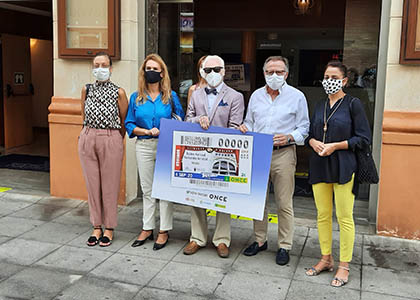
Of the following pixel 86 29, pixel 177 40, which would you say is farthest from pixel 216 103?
pixel 177 40

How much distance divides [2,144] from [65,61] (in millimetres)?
4964

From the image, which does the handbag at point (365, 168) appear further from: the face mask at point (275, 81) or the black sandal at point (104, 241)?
the black sandal at point (104, 241)

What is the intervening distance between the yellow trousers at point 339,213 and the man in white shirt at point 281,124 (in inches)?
14.3

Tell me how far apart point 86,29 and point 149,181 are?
265cm

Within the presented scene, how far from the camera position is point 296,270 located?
4508mm

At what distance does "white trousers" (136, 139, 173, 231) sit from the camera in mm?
4992

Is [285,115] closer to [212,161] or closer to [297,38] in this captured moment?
[212,161]

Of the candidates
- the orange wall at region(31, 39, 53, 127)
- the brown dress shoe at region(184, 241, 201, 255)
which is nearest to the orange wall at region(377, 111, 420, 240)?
the brown dress shoe at region(184, 241, 201, 255)

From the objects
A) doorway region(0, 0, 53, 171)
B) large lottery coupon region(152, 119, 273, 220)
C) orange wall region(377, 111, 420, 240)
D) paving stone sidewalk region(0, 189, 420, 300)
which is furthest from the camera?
doorway region(0, 0, 53, 171)

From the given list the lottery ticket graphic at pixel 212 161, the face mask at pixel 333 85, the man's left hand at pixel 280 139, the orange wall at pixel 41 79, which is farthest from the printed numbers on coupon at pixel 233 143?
the orange wall at pixel 41 79

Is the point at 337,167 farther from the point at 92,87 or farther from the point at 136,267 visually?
the point at 92,87

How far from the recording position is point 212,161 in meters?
4.69

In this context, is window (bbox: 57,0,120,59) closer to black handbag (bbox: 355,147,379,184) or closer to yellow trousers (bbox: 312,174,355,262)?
yellow trousers (bbox: 312,174,355,262)

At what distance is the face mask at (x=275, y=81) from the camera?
14.5 ft
